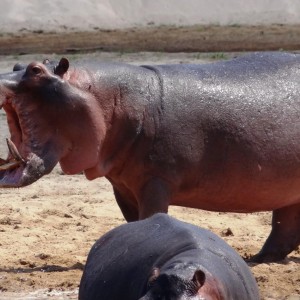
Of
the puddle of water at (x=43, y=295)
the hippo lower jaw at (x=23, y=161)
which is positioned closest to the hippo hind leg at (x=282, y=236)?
the puddle of water at (x=43, y=295)

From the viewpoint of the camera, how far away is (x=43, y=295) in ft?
24.3

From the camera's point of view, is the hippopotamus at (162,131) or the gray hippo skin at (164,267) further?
the hippopotamus at (162,131)

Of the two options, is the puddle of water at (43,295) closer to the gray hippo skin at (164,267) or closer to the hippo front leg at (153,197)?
the hippo front leg at (153,197)

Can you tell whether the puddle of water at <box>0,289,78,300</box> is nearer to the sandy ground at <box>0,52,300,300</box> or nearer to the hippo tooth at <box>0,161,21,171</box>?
the sandy ground at <box>0,52,300,300</box>

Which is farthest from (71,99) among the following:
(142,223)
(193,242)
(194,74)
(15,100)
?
(193,242)

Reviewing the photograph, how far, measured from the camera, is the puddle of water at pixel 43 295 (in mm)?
7320

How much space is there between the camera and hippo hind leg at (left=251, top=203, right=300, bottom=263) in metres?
8.24

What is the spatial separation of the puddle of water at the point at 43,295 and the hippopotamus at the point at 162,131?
0.61m

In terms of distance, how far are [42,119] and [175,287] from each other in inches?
109

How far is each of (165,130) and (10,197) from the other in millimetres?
3066

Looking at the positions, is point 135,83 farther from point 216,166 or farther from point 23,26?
point 23,26

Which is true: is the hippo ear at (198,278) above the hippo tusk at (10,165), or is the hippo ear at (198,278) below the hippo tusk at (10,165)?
above

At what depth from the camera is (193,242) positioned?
17.4ft

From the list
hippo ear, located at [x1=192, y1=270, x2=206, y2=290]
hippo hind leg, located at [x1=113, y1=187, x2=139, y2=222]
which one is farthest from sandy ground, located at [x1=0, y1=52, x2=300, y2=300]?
hippo ear, located at [x1=192, y1=270, x2=206, y2=290]
